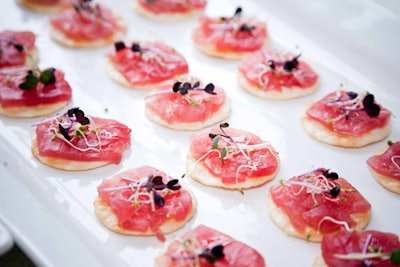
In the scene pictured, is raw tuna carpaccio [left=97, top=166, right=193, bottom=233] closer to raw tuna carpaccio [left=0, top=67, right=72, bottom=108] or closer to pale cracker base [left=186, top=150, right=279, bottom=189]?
pale cracker base [left=186, top=150, right=279, bottom=189]

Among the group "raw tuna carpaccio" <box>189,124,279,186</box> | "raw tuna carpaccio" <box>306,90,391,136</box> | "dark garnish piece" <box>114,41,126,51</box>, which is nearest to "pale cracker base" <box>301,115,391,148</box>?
"raw tuna carpaccio" <box>306,90,391,136</box>

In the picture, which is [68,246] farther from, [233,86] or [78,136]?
[233,86]

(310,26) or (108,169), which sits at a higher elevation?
(310,26)

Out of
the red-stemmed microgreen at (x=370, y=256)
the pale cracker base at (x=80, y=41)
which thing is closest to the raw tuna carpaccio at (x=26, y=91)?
the pale cracker base at (x=80, y=41)

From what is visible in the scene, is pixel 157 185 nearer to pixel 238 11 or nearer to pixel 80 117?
pixel 80 117

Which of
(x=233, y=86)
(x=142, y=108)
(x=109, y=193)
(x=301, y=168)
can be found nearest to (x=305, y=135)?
(x=301, y=168)
